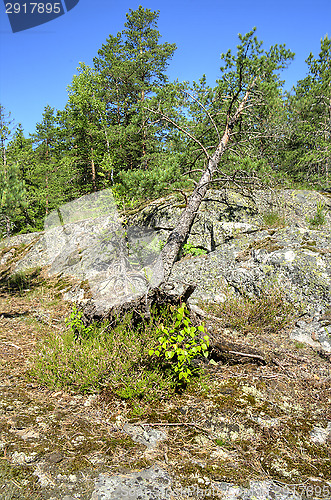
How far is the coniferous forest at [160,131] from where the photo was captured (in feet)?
25.7

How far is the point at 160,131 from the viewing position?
56.3ft

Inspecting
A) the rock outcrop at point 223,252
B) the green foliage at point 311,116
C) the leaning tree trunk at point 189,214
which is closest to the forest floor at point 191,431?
the rock outcrop at point 223,252

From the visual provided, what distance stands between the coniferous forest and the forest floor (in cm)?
526

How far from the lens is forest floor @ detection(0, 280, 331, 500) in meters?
2.07

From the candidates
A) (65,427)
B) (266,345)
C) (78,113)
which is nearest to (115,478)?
(65,427)

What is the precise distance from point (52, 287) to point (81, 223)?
4356 millimetres

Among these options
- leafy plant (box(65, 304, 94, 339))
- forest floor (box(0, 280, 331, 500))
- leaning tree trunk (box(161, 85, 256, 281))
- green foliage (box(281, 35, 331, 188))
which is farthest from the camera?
green foliage (box(281, 35, 331, 188))

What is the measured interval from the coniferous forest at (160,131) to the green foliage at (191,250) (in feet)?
5.63

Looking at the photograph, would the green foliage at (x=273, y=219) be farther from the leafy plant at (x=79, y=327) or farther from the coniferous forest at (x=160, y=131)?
the leafy plant at (x=79, y=327)

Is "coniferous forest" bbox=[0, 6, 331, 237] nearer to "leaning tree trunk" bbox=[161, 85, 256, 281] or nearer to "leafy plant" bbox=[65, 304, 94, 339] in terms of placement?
"leaning tree trunk" bbox=[161, 85, 256, 281]

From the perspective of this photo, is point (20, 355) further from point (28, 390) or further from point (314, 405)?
point (314, 405)

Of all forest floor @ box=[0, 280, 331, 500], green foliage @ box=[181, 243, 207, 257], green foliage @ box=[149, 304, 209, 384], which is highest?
green foliage @ box=[181, 243, 207, 257]

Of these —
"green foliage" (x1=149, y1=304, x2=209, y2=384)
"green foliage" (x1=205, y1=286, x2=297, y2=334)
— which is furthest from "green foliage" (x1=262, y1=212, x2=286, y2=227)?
"green foliage" (x1=149, y1=304, x2=209, y2=384)

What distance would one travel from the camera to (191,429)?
2662 millimetres
